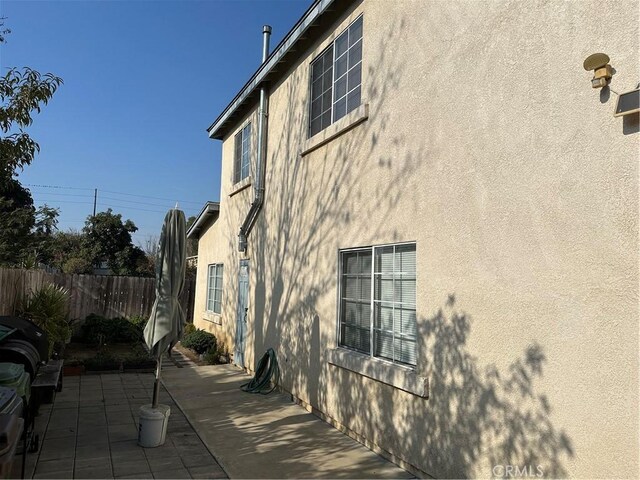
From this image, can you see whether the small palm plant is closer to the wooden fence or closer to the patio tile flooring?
the patio tile flooring

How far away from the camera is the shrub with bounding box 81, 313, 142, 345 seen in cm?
1274

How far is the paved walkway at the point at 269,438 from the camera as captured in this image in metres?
5.01

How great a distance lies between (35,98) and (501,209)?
587 centimetres

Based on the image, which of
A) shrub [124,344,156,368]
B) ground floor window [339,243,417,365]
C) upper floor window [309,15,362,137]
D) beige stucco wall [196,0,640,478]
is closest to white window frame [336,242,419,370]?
ground floor window [339,243,417,365]

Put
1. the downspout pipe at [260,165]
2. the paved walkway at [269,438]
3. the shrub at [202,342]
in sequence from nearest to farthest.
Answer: the paved walkway at [269,438] < the downspout pipe at [260,165] < the shrub at [202,342]

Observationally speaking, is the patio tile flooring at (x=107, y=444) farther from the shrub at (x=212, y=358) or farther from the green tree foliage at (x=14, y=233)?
the green tree foliage at (x=14, y=233)

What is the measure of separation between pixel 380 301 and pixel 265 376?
3850 mm

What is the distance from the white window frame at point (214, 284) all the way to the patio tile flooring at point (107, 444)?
534 centimetres

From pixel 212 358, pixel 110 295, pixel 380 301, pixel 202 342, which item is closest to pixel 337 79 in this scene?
pixel 380 301

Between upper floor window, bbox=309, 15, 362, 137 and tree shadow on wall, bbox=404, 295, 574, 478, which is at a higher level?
upper floor window, bbox=309, 15, 362, 137

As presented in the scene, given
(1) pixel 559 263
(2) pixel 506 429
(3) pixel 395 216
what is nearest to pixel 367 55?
(3) pixel 395 216

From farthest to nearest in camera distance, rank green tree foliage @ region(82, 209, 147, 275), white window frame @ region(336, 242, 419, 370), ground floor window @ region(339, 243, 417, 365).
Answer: green tree foliage @ region(82, 209, 147, 275) < white window frame @ region(336, 242, 419, 370) < ground floor window @ region(339, 243, 417, 365)

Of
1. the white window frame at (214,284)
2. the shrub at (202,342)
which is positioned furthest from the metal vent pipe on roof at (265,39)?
the shrub at (202,342)

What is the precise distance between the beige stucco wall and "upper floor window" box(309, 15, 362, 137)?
37cm
